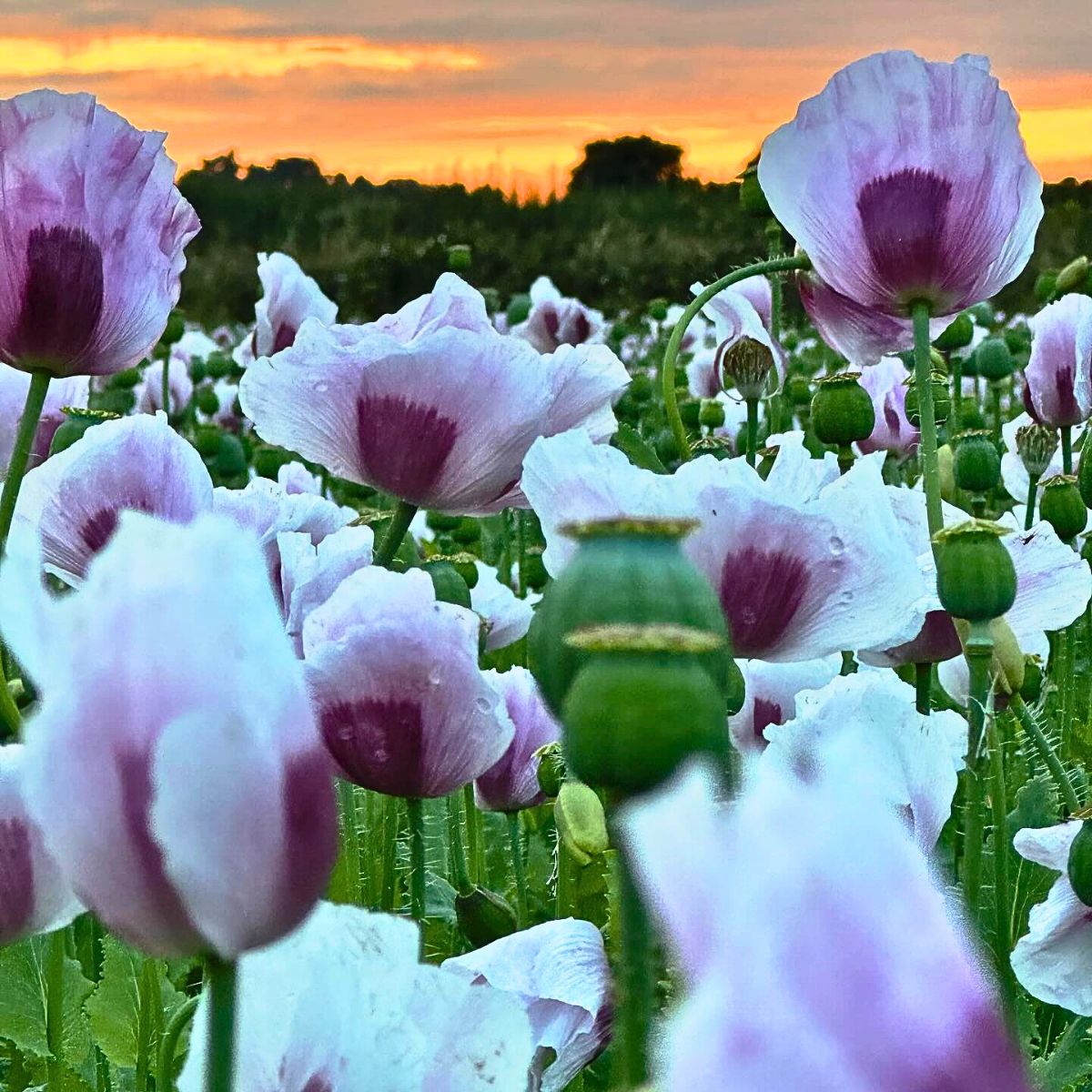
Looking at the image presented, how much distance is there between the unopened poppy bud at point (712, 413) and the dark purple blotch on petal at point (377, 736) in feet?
4.87

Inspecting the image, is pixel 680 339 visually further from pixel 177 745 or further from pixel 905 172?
pixel 177 745

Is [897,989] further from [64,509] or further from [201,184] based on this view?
[201,184]

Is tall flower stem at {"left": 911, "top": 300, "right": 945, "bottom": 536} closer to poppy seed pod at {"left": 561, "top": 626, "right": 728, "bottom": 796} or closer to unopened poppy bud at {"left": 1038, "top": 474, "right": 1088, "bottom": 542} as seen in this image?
poppy seed pod at {"left": 561, "top": 626, "right": 728, "bottom": 796}

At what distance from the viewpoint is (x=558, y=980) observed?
68cm

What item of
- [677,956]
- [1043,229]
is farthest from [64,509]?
[1043,229]

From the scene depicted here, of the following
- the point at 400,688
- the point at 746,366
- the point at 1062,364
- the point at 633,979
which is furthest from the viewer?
the point at 1062,364

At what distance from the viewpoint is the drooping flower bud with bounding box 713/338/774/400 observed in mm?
1627

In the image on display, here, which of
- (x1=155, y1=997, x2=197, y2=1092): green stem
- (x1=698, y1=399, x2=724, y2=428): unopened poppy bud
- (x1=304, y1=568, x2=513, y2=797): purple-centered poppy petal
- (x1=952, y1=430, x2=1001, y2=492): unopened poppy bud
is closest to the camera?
(x1=155, y1=997, x2=197, y2=1092): green stem

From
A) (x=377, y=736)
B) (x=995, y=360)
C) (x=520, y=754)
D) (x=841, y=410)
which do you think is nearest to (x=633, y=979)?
(x=377, y=736)

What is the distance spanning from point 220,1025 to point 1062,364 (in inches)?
70.4

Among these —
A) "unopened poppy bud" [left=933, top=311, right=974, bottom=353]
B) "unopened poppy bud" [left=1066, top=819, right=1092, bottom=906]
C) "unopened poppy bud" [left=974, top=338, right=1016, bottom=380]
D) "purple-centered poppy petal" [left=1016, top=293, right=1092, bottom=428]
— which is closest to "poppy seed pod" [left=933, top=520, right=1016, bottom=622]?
"unopened poppy bud" [left=1066, top=819, right=1092, bottom=906]

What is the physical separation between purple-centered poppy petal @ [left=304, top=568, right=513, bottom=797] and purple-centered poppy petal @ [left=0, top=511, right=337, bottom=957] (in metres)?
0.39

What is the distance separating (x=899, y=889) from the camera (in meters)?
0.23

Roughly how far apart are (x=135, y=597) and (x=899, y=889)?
162mm
